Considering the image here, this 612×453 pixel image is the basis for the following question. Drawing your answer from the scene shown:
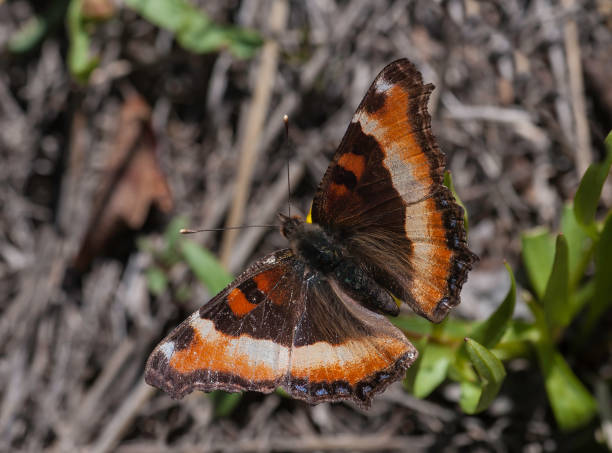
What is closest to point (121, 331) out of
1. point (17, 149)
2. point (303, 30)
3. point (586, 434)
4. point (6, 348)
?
point (6, 348)

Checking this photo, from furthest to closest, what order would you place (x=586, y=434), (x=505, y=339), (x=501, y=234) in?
(x=501, y=234) < (x=586, y=434) < (x=505, y=339)

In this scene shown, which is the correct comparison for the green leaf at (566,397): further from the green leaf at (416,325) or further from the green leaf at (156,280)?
the green leaf at (156,280)

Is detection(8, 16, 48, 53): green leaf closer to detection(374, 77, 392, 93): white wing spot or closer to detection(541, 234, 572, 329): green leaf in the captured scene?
detection(374, 77, 392, 93): white wing spot

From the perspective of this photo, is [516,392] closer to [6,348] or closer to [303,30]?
[303,30]

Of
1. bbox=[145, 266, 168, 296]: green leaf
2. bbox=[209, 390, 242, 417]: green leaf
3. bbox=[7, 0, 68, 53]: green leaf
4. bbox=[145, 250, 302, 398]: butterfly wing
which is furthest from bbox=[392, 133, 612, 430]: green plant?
bbox=[7, 0, 68, 53]: green leaf

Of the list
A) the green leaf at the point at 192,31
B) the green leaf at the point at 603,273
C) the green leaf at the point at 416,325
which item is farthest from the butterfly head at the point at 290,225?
the green leaf at the point at 192,31

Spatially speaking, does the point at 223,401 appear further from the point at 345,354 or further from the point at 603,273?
the point at 603,273

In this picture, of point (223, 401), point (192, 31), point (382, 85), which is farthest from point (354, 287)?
point (192, 31)
